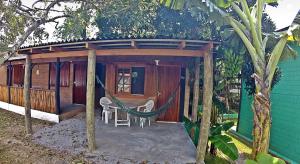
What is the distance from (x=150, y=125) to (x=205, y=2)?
5028 mm

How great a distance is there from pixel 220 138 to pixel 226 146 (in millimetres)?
303

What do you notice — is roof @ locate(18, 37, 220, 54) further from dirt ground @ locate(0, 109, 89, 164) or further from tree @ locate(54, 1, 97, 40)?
tree @ locate(54, 1, 97, 40)

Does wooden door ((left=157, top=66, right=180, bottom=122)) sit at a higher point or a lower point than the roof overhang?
lower

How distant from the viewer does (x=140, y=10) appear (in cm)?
1157

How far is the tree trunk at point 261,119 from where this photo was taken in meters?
4.83

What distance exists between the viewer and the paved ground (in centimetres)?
544

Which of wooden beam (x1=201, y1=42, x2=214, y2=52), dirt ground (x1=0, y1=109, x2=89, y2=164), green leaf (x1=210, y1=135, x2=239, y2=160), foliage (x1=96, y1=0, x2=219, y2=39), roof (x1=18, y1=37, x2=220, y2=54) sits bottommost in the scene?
dirt ground (x1=0, y1=109, x2=89, y2=164)

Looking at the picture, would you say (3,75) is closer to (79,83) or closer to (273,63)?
(79,83)

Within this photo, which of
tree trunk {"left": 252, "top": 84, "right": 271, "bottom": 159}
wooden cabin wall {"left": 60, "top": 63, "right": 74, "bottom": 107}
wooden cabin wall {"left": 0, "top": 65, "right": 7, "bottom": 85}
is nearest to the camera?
tree trunk {"left": 252, "top": 84, "right": 271, "bottom": 159}

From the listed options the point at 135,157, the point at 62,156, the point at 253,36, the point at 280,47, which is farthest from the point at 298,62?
the point at 62,156

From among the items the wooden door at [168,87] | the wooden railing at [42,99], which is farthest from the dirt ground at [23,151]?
the wooden door at [168,87]

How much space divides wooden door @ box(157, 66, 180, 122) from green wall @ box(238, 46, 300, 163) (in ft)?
11.2

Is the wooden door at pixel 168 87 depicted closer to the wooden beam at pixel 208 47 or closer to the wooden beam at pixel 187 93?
the wooden beam at pixel 187 93

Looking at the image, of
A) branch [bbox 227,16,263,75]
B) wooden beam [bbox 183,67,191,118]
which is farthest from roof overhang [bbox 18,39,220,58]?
wooden beam [bbox 183,67,191,118]
